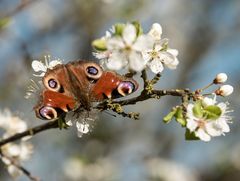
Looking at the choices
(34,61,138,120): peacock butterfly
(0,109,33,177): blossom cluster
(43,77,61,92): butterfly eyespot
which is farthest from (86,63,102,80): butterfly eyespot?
(0,109,33,177): blossom cluster

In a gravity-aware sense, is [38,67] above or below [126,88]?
above

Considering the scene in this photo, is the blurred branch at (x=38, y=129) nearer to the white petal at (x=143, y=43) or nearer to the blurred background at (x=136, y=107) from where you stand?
the white petal at (x=143, y=43)

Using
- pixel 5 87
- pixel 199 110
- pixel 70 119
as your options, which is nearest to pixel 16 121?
pixel 70 119

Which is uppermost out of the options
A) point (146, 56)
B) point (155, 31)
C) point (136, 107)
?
point (136, 107)

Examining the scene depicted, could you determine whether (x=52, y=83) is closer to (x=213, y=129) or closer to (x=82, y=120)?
(x=82, y=120)

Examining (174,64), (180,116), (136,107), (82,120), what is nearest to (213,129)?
(180,116)

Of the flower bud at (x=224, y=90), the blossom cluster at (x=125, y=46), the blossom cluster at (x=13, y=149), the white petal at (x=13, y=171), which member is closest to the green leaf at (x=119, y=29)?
the blossom cluster at (x=125, y=46)

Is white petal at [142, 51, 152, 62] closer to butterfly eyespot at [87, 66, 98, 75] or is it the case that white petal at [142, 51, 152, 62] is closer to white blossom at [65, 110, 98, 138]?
butterfly eyespot at [87, 66, 98, 75]
